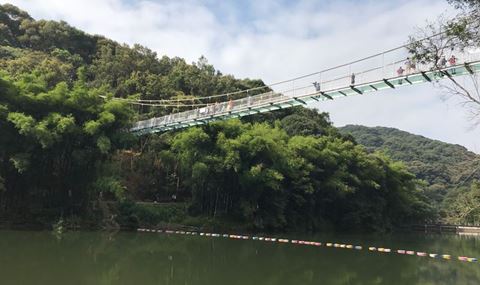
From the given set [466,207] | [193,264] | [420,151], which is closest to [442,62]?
[466,207]

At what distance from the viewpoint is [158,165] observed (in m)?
27.1

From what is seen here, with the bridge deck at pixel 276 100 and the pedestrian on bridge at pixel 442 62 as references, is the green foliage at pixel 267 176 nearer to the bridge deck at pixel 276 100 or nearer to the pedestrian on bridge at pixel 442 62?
the bridge deck at pixel 276 100

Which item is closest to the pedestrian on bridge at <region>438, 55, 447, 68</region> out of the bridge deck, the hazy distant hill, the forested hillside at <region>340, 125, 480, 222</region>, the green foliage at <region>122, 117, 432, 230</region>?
the bridge deck

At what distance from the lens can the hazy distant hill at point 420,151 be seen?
64438mm

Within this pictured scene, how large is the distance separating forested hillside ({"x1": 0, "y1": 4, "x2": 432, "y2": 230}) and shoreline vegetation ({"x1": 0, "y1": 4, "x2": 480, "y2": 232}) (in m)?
0.06

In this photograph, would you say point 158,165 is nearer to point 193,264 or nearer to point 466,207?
point 193,264

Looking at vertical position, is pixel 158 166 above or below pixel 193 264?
above

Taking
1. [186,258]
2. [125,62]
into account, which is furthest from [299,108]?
[186,258]

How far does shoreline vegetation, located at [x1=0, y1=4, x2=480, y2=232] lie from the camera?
763 inches

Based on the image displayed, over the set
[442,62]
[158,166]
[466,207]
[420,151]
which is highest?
[420,151]

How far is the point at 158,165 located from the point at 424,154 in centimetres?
6072

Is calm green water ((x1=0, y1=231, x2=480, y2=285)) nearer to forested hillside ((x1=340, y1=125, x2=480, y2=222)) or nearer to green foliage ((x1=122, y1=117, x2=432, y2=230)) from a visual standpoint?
green foliage ((x1=122, y1=117, x2=432, y2=230))

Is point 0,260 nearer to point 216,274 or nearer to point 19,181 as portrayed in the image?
point 216,274

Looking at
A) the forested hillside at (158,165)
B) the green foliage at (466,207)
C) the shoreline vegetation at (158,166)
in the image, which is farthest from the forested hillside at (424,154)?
the shoreline vegetation at (158,166)
